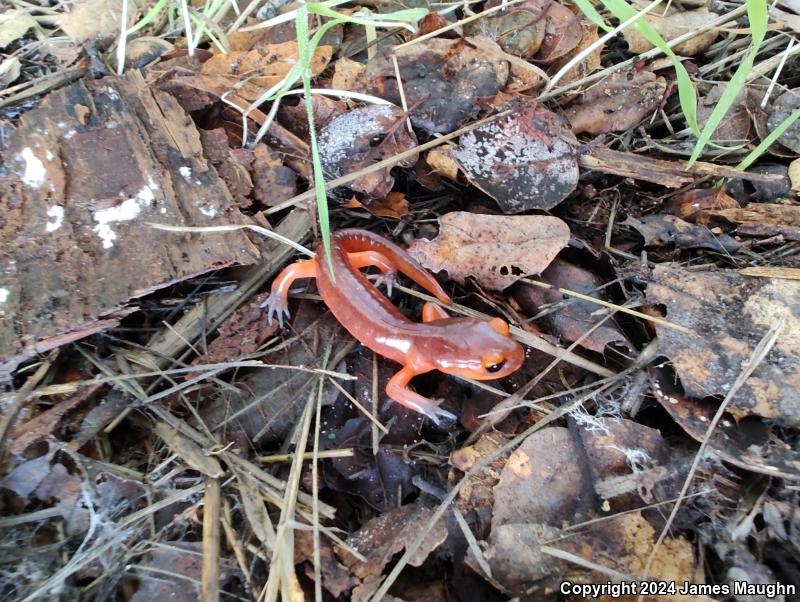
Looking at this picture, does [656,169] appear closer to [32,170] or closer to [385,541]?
[385,541]

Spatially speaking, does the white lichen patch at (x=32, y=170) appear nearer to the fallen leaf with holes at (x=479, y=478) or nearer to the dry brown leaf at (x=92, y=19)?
the dry brown leaf at (x=92, y=19)

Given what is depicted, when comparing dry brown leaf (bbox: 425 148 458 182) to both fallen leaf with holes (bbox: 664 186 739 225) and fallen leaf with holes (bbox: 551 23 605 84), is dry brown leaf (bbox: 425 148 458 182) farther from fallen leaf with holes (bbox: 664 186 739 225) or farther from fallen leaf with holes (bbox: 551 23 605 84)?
fallen leaf with holes (bbox: 664 186 739 225)

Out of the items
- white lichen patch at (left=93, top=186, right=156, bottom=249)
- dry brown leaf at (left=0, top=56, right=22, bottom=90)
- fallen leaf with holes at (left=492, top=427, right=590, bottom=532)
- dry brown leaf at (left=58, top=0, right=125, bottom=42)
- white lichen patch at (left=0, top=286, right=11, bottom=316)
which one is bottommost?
fallen leaf with holes at (left=492, top=427, right=590, bottom=532)

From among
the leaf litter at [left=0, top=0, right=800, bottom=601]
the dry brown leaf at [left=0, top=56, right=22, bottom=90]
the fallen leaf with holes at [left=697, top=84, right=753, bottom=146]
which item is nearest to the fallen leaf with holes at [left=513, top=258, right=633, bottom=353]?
the leaf litter at [left=0, top=0, right=800, bottom=601]

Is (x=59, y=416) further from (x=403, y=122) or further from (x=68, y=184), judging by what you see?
(x=403, y=122)

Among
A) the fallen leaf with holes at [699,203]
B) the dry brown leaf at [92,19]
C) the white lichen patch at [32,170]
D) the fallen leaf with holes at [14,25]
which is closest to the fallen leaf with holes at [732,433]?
the fallen leaf with holes at [699,203]

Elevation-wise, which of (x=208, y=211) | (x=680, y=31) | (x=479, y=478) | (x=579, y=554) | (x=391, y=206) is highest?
(x=208, y=211)

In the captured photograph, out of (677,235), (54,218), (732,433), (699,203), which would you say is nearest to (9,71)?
(54,218)
